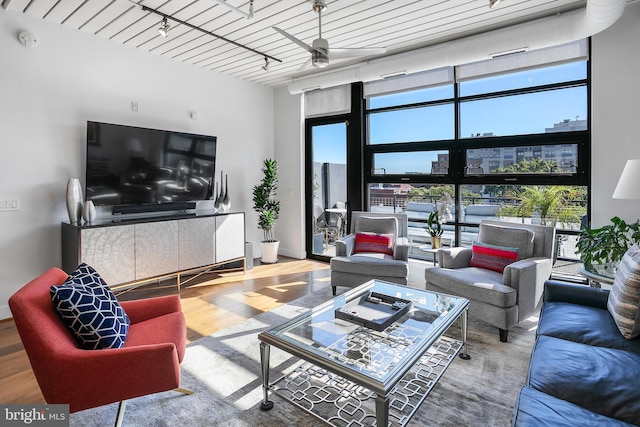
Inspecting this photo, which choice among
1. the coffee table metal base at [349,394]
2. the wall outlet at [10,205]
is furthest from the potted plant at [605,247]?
the wall outlet at [10,205]

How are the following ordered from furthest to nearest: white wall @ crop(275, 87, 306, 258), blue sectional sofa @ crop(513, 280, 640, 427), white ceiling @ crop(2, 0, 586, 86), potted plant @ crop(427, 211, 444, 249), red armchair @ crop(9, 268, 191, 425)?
white wall @ crop(275, 87, 306, 258) → potted plant @ crop(427, 211, 444, 249) → white ceiling @ crop(2, 0, 586, 86) → red armchair @ crop(9, 268, 191, 425) → blue sectional sofa @ crop(513, 280, 640, 427)

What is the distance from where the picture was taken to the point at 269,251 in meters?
5.61

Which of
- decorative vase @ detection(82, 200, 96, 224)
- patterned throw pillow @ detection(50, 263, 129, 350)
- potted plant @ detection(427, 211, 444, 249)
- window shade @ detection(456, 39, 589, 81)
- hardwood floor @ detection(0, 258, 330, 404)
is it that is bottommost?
hardwood floor @ detection(0, 258, 330, 404)

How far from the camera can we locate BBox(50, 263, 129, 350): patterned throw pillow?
1.71 meters

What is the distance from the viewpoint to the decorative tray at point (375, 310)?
2184 millimetres

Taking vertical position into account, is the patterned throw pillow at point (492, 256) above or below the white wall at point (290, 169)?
below

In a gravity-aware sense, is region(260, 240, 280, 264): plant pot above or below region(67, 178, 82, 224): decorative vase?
below

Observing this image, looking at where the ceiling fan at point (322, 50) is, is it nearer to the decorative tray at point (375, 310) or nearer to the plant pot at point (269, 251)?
the decorative tray at point (375, 310)

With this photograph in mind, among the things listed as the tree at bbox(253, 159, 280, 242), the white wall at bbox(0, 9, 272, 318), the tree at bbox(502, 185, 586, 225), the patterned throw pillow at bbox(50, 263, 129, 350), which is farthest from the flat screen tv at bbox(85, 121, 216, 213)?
the tree at bbox(502, 185, 586, 225)

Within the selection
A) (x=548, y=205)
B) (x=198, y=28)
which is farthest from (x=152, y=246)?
(x=548, y=205)

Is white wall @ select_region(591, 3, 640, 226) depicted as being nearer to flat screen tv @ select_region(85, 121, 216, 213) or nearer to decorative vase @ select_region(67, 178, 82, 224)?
flat screen tv @ select_region(85, 121, 216, 213)

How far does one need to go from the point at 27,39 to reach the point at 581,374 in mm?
5063

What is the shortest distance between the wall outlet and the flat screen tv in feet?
1.90

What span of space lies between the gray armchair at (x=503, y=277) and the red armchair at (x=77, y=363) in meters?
2.38
